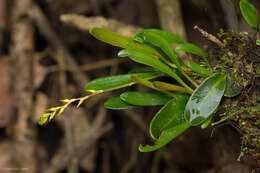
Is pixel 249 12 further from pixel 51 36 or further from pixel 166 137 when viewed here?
pixel 51 36

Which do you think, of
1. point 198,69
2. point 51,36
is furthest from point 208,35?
point 51,36

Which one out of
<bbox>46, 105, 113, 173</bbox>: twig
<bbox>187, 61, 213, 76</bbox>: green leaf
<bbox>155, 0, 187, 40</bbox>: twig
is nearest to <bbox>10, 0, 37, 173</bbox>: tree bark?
<bbox>46, 105, 113, 173</bbox>: twig

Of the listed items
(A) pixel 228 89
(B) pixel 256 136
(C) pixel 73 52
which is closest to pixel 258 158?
(B) pixel 256 136

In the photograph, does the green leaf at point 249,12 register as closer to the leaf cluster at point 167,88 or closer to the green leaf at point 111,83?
the leaf cluster at point 167,88

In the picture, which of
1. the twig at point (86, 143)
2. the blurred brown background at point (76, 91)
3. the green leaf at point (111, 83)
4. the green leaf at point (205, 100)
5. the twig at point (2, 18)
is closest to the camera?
the green leaf at point (205, 100)

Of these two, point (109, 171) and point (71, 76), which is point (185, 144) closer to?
point (109, 171)

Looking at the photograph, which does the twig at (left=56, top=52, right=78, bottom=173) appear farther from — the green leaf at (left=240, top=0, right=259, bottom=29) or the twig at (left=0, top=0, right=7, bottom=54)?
the green leaf at (left=240, top=0, right=259, bottom=29)

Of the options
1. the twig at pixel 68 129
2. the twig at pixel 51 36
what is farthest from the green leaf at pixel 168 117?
the twig at pixel 51 36
